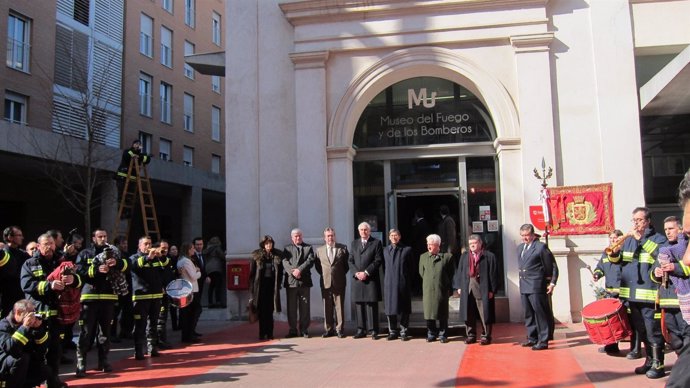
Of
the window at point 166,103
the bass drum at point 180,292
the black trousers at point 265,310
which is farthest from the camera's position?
the window at point 166,103

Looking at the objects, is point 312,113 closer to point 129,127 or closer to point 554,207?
point 554,207

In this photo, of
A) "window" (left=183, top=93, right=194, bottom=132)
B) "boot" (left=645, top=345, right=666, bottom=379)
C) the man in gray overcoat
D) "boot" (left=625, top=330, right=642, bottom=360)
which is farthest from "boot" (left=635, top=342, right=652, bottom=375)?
"window" (left=183, top=93, right=194, bottom=132)

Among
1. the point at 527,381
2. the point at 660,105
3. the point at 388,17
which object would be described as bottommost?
the point at 527,381

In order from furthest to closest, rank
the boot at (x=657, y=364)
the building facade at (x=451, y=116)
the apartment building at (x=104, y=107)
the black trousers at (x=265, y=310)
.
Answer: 1. the apartment building at (x=104, y=107)
2. the building facade at (x=451, y=116)
3. the black trousers at (x=265, y=310)
4. the boot at (x=657, y=364)

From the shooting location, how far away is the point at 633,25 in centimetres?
1123

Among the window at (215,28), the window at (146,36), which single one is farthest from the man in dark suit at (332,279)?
the window at (215,28)

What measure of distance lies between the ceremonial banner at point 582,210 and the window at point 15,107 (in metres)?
18.3

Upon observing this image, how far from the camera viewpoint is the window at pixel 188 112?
30.9 metres

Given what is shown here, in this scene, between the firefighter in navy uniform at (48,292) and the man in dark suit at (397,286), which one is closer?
the firefighter in navy uniform at (48,292)

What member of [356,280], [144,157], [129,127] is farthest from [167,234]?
[356,280]

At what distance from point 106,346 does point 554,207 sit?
789 cm

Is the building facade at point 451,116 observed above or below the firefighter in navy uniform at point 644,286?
above

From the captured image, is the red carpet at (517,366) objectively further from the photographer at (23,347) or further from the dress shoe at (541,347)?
the photographer at (23,347)

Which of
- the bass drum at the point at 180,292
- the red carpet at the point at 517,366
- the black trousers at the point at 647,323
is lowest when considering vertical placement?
the red carpet at the point at 517,366
